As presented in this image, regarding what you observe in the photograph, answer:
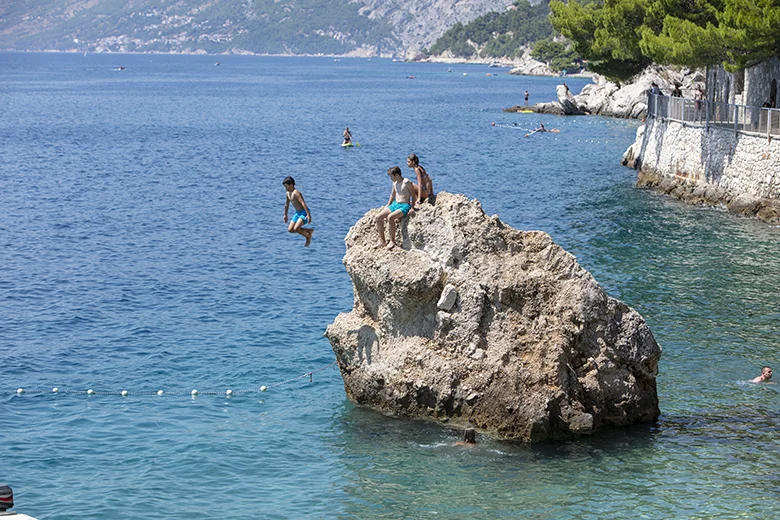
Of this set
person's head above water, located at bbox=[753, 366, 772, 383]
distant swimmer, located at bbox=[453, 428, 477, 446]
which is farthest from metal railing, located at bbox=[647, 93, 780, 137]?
distant swimmer, located at bbox=[453, 428, 477, 446]

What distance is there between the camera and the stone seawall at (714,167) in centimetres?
3769

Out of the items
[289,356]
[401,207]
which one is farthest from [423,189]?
[289,356]

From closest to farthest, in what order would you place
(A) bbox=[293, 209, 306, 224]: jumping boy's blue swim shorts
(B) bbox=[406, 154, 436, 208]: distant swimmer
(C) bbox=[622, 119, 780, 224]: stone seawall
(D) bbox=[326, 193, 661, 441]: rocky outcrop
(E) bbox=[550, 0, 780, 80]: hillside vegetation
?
(D) bbox=[326, 193, 661, 441]: rocky outcrop → (B) bbox=[406, 154, 436, 208]: distant swimmer → (A) bbox=[293, 209, 306, 224]: jumping boy's blue swim shorts → (E) bbox=[550, 0, 780, 80]: hillside vegetation → (C) bbox=[622, 119, 780, 224]: stone seawall

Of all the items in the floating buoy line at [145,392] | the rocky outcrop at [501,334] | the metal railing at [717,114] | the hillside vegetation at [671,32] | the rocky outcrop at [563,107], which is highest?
the hillside vegetation at [671,32]

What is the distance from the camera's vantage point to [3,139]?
81375mm

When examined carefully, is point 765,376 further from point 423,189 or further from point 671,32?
point 671,32

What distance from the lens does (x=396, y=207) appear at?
19.1 m

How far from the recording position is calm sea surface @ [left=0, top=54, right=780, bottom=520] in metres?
16.7

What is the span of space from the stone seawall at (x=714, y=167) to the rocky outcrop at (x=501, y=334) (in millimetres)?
21071

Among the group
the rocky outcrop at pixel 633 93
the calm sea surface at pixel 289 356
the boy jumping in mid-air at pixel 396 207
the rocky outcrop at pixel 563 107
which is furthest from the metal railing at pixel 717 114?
the rocky outcrop at pixel 563 107

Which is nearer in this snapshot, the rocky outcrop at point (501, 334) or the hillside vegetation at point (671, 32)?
the rocky outcrop at point (501, 334)

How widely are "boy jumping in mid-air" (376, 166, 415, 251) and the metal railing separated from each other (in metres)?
22.8

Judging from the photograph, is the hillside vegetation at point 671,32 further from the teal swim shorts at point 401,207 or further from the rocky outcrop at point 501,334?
the teal swim shorts at point 401,207

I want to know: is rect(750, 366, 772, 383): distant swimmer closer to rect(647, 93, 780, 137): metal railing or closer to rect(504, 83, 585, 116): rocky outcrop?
rect(647, 93, 780, 137): metal railing
